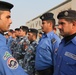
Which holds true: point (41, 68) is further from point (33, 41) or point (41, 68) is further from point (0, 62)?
point (0, 62)

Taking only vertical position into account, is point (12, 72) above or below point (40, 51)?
above

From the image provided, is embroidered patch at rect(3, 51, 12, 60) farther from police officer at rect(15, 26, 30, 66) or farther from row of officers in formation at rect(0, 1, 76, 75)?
police officer at rect(15, 26, 30, 66)

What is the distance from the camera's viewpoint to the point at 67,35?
331 centimetres

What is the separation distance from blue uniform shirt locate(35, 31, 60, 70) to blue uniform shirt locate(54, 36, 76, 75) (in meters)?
1.12

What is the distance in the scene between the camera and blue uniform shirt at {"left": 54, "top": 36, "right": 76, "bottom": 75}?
312cm

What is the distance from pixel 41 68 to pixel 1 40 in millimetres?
2440

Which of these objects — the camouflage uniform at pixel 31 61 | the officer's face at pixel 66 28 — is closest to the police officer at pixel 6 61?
the officer's face at pixel 66 28

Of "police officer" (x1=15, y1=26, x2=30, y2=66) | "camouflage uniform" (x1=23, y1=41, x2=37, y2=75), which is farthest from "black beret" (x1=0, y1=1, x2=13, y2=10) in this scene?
"police officer" (x1=15, y1=26, x2=30, y2=66)

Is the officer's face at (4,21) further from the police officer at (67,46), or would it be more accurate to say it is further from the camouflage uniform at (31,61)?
the camouflage uniform at (31,61)

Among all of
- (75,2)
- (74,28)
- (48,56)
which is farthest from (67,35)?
(75,2)

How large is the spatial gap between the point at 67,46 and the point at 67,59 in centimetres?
19

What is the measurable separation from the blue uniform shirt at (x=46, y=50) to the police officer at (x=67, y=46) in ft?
3.63

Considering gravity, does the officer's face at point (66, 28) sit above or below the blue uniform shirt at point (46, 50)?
above

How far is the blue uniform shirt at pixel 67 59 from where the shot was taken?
3.12 meters
